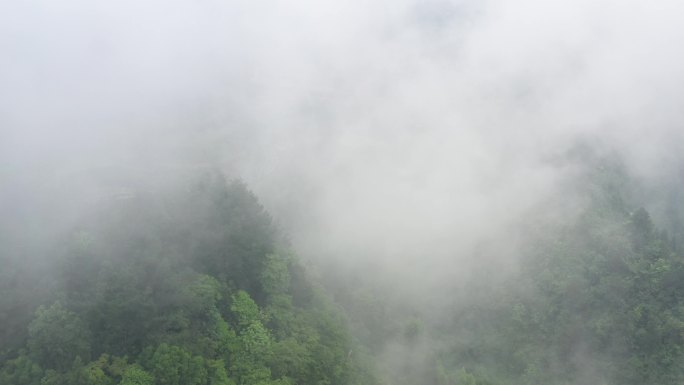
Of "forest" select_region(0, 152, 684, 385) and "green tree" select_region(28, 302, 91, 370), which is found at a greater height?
"forest" select_region(0, 152, 684, 385)

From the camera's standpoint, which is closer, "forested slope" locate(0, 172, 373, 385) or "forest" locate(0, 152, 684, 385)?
"forested slope" locate(0, 172, 373, 385)

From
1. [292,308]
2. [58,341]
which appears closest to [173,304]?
[58,341]

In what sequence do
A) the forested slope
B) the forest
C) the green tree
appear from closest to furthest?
1. the green tree
2. the forested slope
3. the forest

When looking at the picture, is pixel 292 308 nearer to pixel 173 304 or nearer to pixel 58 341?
pixel 173 304

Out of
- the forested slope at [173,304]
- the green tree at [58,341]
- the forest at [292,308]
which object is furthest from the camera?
the forest at [292,308]

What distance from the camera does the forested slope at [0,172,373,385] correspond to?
3606 cm

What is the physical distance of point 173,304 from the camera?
39781 mm

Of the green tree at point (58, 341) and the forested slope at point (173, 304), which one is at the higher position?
the forested slope at point (173, 304)

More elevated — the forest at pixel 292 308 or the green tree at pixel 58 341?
the forest at pixel 292 308

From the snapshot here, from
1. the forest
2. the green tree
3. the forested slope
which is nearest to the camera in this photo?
the green tree

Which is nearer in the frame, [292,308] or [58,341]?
[58,341]

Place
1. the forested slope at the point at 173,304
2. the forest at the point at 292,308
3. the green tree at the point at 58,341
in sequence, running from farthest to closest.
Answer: the forest at the point at 292,308 → the forested slope at the point at 173,304 → the green tree at the point at 58,341

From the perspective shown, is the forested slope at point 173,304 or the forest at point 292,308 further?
the forest at point 292,308

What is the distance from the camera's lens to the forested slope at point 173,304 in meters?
36.1
